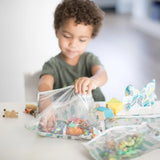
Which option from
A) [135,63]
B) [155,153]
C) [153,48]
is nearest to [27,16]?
[155,153]

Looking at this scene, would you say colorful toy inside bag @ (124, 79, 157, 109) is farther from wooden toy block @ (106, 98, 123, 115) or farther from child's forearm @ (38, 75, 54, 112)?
child's forearm @ (38, 75, 54, 112)

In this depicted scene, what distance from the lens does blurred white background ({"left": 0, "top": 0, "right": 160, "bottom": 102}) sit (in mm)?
1430

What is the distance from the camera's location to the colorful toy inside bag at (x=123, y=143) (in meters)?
0.52

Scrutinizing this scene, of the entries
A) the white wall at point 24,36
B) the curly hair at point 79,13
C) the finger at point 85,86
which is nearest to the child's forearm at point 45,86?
the finger at point 85,86

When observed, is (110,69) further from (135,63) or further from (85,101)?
(85,101)

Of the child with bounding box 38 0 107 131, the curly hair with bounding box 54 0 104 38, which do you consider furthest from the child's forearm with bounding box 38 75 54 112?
the curly hair with bounding box 54 0 104 38

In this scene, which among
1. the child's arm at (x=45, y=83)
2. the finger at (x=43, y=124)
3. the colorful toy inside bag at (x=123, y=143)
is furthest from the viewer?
the child's arm at (x=45, y=83)

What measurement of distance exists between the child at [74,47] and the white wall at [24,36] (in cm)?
37

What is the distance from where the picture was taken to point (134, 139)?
1.85 ft

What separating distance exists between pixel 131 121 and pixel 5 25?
1.06 meters

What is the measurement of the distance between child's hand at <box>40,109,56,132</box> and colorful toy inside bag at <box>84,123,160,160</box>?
4.8 inches

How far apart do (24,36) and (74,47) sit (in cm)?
63

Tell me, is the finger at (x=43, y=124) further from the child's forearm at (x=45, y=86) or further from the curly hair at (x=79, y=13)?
the curly hair at (x=79, y=13)

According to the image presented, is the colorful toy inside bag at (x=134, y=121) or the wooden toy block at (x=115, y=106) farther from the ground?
the wooden toy block at (x=115, y=106)
